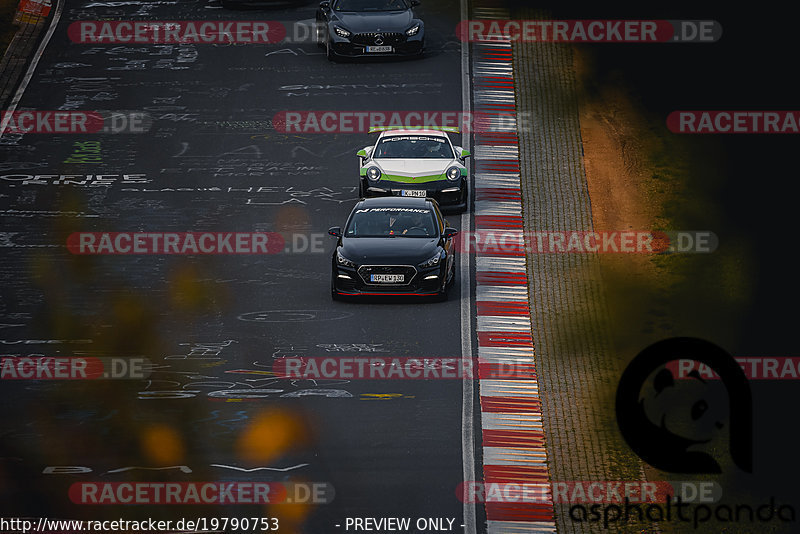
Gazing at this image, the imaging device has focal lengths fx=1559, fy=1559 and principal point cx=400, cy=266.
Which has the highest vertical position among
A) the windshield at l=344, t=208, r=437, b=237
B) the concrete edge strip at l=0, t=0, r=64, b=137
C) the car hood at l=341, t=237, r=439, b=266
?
the concrete edge strip at l=0, t=0, r=64, b=137

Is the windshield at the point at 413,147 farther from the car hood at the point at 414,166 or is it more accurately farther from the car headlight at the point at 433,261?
the car headlight at the point at 433,261

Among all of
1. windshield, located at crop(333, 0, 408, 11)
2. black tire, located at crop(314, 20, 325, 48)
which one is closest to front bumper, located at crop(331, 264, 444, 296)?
windshield, located at crop(333, 0, 408, 11)

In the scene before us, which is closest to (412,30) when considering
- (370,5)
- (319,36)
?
(370,5)

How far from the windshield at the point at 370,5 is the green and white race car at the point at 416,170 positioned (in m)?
9.08

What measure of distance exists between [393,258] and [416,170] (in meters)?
4.97

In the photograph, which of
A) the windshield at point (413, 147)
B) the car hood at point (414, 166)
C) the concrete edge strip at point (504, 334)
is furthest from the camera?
the windshield at point (413, 147)

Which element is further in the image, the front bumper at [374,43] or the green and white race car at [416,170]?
the front bumper at [374,43]

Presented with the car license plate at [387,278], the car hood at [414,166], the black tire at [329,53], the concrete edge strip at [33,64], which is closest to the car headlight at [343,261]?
the car license plate at [387,278]

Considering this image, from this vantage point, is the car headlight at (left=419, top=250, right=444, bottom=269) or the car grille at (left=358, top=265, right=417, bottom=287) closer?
the car grille at (left=358, top=265, right=417, bottom=287)

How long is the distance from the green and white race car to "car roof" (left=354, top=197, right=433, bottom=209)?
2048 mm

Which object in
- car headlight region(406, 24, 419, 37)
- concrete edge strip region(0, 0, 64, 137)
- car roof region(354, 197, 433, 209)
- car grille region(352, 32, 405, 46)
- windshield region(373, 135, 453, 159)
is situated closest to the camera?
car roof region(354, 197, 433, 209)

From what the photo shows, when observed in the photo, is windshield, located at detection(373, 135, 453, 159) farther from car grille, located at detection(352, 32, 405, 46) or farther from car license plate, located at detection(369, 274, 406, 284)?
car grille, located at detection(352, 32, 405, 46)

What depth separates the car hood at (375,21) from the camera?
38.9 m

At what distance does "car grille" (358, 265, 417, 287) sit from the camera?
25.3 meters
